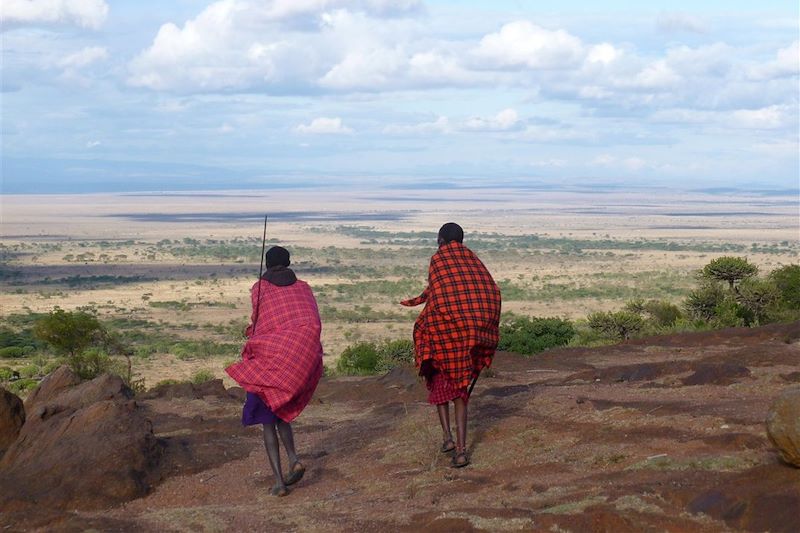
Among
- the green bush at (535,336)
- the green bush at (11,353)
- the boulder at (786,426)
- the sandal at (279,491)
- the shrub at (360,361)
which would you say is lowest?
the green bush at (11,353)

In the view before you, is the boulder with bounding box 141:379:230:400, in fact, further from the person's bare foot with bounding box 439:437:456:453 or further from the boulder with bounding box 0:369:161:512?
the person's bare foot with bounding box 439:437:456:453

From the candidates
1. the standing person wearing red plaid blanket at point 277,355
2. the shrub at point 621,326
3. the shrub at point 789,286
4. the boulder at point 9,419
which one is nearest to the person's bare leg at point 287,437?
the standing person wearing red plaid blanket at point 277,355

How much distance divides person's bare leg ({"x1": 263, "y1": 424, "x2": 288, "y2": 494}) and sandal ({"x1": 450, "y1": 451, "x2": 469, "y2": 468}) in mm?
1406

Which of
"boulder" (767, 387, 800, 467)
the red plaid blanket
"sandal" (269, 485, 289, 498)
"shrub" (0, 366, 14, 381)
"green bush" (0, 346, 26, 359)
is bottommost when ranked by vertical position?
"green bush" (0, 346, 26, 359)

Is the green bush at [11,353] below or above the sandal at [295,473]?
Answer: below

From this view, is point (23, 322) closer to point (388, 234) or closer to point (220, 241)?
point (220, 241)

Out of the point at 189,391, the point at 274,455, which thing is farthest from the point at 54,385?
the point at 274,455

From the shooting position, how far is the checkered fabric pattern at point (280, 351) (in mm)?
8992

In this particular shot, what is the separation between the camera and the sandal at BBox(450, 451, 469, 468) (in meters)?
9.21

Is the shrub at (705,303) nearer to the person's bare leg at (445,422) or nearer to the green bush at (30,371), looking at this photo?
the green bush at (30,371)

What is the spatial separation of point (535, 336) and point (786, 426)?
15.8m

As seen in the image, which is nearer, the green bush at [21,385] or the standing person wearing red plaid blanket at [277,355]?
the standing person wearing red plaid blanket at [277,355]

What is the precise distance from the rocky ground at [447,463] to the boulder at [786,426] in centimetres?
16

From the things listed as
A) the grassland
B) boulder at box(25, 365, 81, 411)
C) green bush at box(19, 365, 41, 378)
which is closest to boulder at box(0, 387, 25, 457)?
boulder at box(25, 365, 81, 411)
